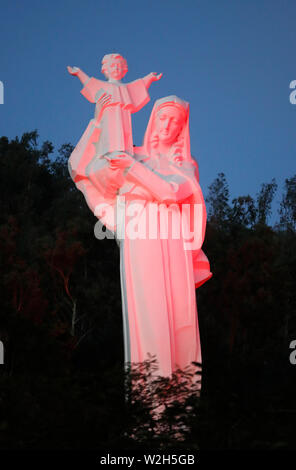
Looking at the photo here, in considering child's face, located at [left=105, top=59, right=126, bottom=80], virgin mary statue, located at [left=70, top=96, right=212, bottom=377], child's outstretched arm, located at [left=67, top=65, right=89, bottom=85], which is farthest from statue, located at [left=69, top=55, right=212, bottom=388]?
child's face, located at [left=105, top=59, right=126, bottom=80]

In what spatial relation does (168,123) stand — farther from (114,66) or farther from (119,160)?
(114,66)

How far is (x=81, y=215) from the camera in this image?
1875 centimetres

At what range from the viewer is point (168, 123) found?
19.6 ft

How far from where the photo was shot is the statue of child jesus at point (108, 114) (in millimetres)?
5816

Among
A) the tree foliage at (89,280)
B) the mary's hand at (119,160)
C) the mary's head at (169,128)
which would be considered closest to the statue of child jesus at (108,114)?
the mary's hand at (119,160)

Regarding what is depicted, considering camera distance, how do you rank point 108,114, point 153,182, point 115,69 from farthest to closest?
point 115,69
point 108,114
point 153,182

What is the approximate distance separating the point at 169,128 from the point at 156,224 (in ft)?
3.54

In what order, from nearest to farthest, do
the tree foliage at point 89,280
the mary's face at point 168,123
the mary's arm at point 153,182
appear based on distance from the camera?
the mary's arm at point 153,182, the mary's face at point 168,123, the tree foliage at point 89,280

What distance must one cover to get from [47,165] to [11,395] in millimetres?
19719

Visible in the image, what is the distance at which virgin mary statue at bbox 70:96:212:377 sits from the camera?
17.5 ft

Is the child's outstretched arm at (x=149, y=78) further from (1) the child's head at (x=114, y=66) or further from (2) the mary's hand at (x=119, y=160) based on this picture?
(2) the mary's hand at (x=119, y=160)

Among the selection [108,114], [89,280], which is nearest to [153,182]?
[108,114]
